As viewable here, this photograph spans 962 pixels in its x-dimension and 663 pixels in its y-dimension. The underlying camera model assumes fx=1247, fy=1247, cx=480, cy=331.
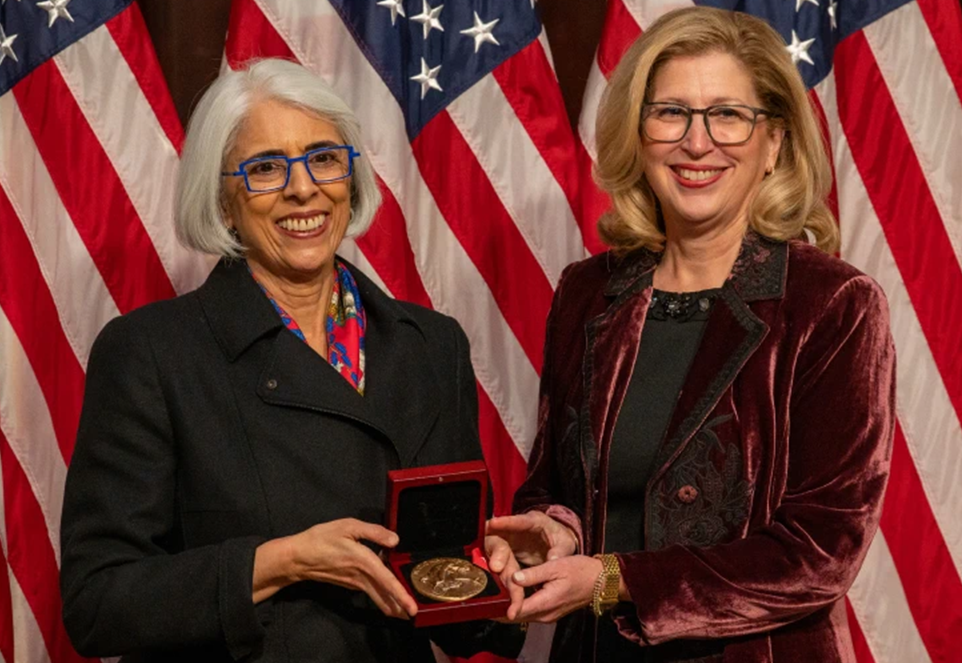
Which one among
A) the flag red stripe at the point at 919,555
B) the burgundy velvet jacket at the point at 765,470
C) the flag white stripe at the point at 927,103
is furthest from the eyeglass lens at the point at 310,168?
the flag red stripe at the point at 919,555

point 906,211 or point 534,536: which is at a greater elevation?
point 906,211

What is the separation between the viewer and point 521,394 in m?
3.12

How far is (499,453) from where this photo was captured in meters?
3.14

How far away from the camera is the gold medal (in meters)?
1.88

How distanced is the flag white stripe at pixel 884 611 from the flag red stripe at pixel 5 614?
6.74 feet

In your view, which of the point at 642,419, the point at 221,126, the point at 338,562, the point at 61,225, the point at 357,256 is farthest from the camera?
the point at 357,256

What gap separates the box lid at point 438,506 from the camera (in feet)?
6.20

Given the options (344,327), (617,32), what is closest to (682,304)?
(344,327)

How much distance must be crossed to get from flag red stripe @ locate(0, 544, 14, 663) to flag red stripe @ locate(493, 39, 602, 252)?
5.30 feet

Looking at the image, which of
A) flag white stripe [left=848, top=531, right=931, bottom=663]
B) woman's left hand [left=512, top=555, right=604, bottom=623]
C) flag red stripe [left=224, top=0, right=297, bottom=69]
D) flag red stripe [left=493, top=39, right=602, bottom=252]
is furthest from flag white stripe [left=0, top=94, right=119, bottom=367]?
flag white stripe [left=848, top=531, right=931, bottom=663]

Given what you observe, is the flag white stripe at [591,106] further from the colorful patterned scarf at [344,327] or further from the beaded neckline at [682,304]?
the colorful patterned scarf at [344,327]

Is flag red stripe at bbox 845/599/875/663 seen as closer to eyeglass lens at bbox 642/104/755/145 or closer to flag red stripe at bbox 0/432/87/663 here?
eyeglass lens at bbox 642/104/755/145

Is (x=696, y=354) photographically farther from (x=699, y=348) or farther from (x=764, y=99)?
(x=764, y=99)

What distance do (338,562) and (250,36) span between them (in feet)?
5.00
